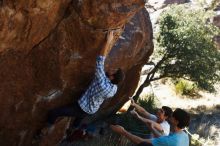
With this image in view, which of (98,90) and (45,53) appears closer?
(98,90)

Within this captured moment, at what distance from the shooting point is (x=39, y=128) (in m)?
9.24

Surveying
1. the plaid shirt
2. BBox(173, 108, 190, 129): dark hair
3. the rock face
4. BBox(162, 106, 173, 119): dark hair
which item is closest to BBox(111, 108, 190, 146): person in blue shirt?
BBox(173, 108, 190, 129): dark hair

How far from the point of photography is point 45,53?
834cm

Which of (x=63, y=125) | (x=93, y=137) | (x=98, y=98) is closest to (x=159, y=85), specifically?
(x=93, y=137)

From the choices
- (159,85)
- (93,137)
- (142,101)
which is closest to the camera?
(93,137)

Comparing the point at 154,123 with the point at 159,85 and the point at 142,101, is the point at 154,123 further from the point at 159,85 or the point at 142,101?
the point at 159,85

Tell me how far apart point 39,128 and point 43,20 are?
2.66m

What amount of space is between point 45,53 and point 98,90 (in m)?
1.28

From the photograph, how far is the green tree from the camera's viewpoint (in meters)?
16.8

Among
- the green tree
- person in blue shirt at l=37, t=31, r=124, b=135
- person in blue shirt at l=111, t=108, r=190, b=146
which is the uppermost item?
person in blue shirt at l=111, t=108, r=190, b=146

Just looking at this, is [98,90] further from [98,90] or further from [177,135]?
[177,135]

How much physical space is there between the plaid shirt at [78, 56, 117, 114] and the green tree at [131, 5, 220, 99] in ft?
30.0

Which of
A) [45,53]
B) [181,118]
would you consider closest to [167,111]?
[181,118]

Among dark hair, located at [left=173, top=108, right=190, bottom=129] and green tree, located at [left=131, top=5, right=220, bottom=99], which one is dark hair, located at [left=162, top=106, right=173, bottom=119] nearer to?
dark hair, located at [left=173, top=108, right=190, bottom=129]
